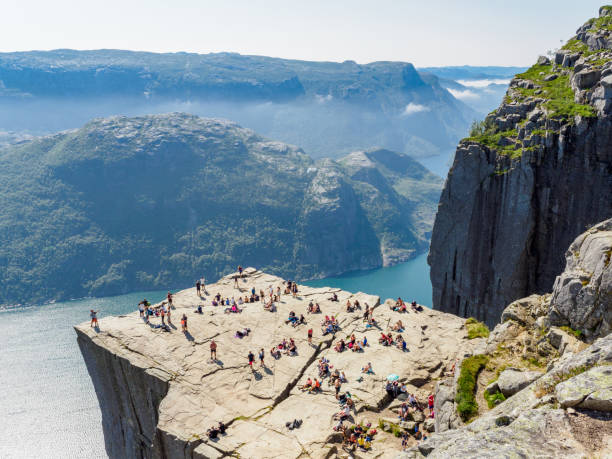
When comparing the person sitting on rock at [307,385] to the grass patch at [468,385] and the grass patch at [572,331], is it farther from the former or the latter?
the grass patch at [572,331]

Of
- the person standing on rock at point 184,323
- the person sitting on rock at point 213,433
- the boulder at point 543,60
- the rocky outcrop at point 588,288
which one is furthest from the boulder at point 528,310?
the boulder at point 543,60

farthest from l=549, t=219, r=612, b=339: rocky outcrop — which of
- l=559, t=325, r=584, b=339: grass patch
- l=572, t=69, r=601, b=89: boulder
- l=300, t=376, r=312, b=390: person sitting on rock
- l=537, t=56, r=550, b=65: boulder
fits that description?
l=537, t=56, r=550, b=65: boulder

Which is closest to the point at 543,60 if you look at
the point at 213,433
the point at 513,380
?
the point at 513,380

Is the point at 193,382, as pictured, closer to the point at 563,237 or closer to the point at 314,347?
the point at 314,347

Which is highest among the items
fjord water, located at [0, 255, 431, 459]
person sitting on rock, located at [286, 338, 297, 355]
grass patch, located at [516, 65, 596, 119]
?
grass patch, located at [516, 65, 596, 119]

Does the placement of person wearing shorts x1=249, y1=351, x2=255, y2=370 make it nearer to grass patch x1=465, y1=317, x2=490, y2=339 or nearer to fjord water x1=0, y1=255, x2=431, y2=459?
grass patch x1=465, y1=317, x2=490, y2=339

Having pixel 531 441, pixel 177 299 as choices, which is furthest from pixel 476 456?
pixel 177 299
